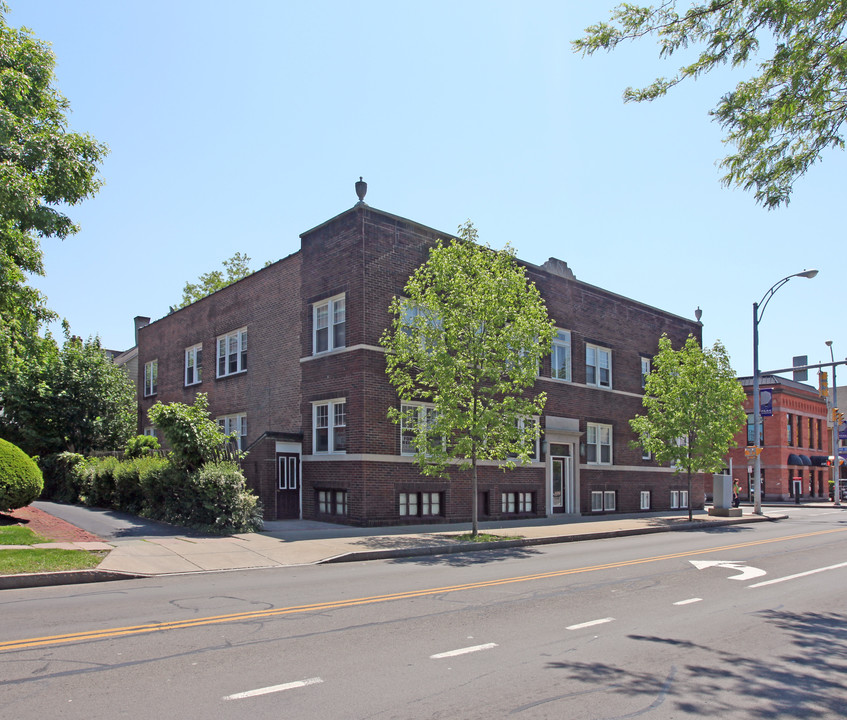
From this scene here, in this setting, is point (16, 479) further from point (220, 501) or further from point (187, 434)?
point (220, 501)

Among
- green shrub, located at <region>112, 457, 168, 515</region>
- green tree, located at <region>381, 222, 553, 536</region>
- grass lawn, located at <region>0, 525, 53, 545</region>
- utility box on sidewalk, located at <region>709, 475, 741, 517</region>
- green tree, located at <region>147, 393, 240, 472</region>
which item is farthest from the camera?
utility box on sidewalk, located at <region>709, 475, 741, 517</region>

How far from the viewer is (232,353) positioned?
26.8 metres

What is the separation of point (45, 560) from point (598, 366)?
21532 millimetres

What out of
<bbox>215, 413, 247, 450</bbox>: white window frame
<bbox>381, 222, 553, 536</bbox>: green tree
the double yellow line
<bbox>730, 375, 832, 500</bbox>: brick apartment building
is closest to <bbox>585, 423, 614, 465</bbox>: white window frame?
<bbox>381, 222, 553, 536</bbox>: green tree

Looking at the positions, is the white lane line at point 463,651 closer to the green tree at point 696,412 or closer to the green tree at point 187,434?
the green tree at point 187,434

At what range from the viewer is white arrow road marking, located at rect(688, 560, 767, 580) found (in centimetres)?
1239

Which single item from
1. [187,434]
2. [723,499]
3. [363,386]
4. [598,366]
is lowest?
[723,499]

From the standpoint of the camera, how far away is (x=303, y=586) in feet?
36.3

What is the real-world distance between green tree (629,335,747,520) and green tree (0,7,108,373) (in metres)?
20.6

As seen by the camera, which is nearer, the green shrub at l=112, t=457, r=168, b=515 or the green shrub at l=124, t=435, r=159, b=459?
the green shrub at l=112, t=457, r=168, b=515

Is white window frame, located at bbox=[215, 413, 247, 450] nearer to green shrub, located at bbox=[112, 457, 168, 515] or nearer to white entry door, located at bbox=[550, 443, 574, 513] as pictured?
green shrub, located at bbox=[112, 457, 168, 515]

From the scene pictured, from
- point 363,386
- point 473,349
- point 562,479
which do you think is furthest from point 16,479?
point 562,479

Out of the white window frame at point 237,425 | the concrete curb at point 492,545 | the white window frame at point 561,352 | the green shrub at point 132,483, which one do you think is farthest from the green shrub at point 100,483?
the white window frame at point 561,352

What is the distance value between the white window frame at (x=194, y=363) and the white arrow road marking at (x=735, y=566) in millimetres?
20491
